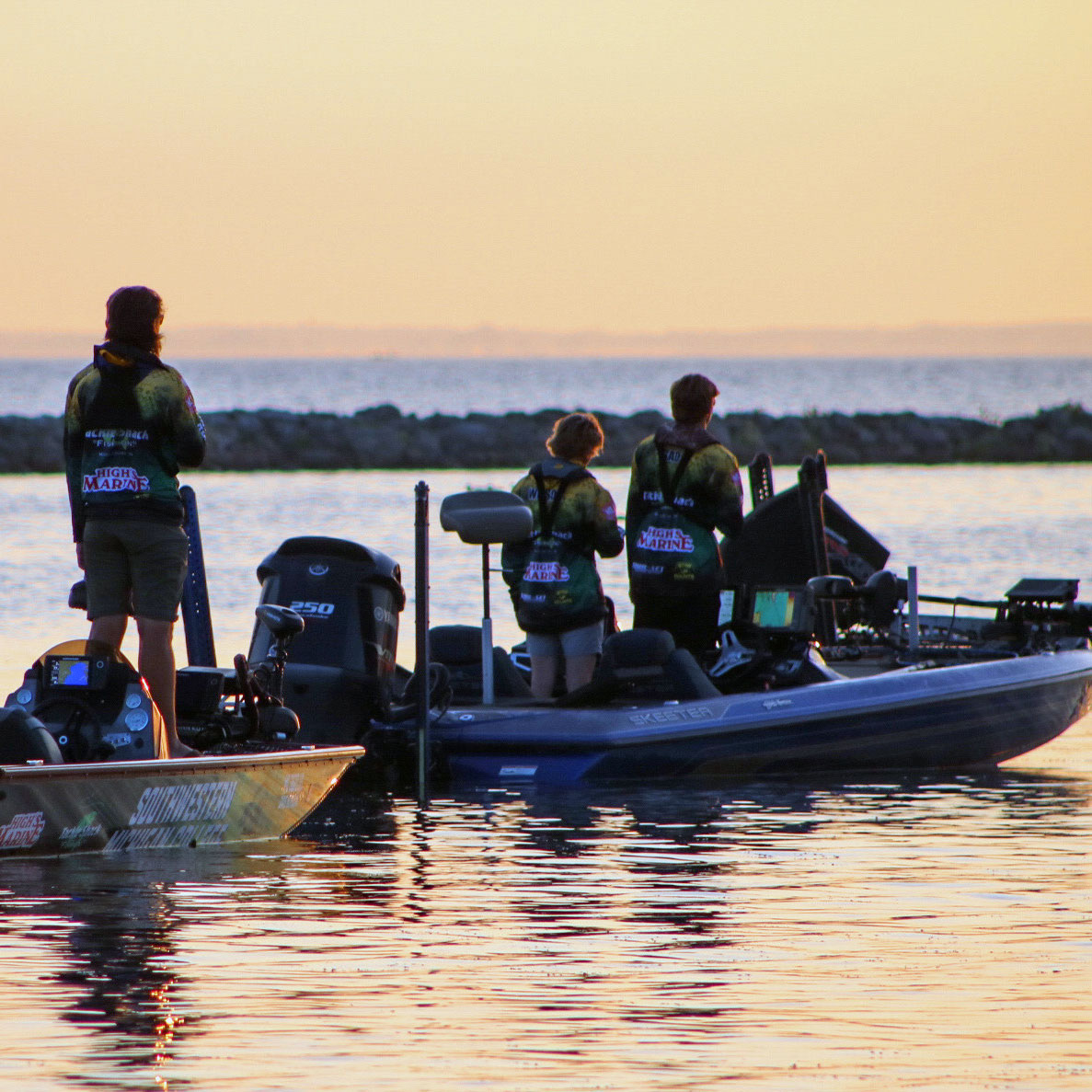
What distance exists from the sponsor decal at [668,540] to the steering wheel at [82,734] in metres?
3.53

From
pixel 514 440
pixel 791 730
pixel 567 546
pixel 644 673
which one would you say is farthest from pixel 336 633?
pixel 514 440

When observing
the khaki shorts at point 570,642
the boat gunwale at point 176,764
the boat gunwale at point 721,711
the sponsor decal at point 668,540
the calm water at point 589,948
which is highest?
the sponsor decal at point 668,540

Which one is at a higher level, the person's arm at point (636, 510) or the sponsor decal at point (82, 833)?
the person's arm at point (636, 510)

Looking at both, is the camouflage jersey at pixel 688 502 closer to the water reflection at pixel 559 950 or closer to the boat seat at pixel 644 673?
the boat seat at pixel 644 673

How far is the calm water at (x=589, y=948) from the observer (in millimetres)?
5879

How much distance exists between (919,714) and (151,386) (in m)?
4.86

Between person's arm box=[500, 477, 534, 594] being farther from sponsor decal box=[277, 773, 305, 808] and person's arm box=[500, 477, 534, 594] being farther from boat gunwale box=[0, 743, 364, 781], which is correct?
sponsor decal box=[277, 773, 305, 808]

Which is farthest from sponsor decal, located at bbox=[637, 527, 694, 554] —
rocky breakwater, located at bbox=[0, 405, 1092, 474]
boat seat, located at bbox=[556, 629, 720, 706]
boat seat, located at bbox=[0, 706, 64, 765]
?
rocky breakwater, located at bbox=[0, 405, 1092, 474]

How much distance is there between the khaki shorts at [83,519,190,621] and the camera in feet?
29.4

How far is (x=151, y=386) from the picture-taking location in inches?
351

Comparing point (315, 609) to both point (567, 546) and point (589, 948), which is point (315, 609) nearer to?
point (567, 546)

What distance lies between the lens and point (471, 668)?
12.2 meters

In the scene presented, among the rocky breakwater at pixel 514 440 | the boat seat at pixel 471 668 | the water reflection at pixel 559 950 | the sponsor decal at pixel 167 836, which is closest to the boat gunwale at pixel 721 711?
the boat seat at pixel 471 668

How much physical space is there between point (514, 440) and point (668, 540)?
46.2 m
